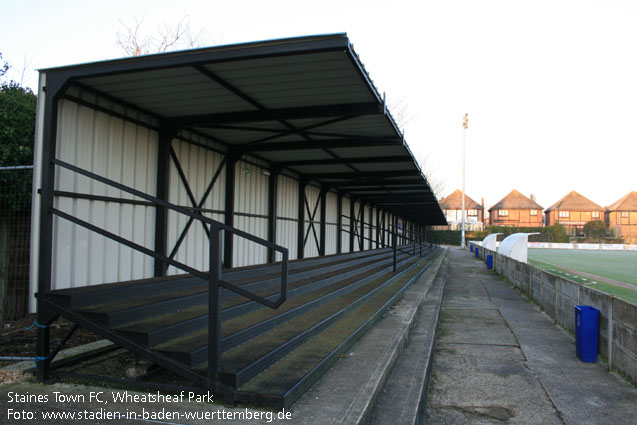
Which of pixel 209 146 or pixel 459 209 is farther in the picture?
pixel 459 209

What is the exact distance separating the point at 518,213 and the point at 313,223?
89425 millimetres

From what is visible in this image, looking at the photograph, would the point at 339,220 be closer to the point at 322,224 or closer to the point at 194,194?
the point at 322,224

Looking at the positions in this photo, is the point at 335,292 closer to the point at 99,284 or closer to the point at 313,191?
the point at 99,284

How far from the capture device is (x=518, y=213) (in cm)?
9306

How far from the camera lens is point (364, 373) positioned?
4379 millimetres

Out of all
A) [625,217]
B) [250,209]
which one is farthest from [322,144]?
[625,217]

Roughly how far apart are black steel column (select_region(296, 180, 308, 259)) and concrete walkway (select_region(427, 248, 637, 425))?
4.70 meters

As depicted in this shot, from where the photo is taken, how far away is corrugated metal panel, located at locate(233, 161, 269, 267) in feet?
29.2

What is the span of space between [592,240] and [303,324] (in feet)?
264

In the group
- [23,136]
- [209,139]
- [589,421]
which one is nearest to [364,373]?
[589,421]

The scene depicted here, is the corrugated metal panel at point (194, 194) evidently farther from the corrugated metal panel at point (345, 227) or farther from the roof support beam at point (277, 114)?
the corrugated metal panel at point (345, 227)

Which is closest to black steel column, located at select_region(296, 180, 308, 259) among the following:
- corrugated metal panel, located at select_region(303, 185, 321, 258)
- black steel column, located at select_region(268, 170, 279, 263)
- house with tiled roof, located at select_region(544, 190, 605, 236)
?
corrugated metal panel, located at select_region(303, 185, 321, 258)

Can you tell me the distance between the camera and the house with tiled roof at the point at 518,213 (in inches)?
3649

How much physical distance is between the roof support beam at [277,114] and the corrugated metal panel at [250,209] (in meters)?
2.25
